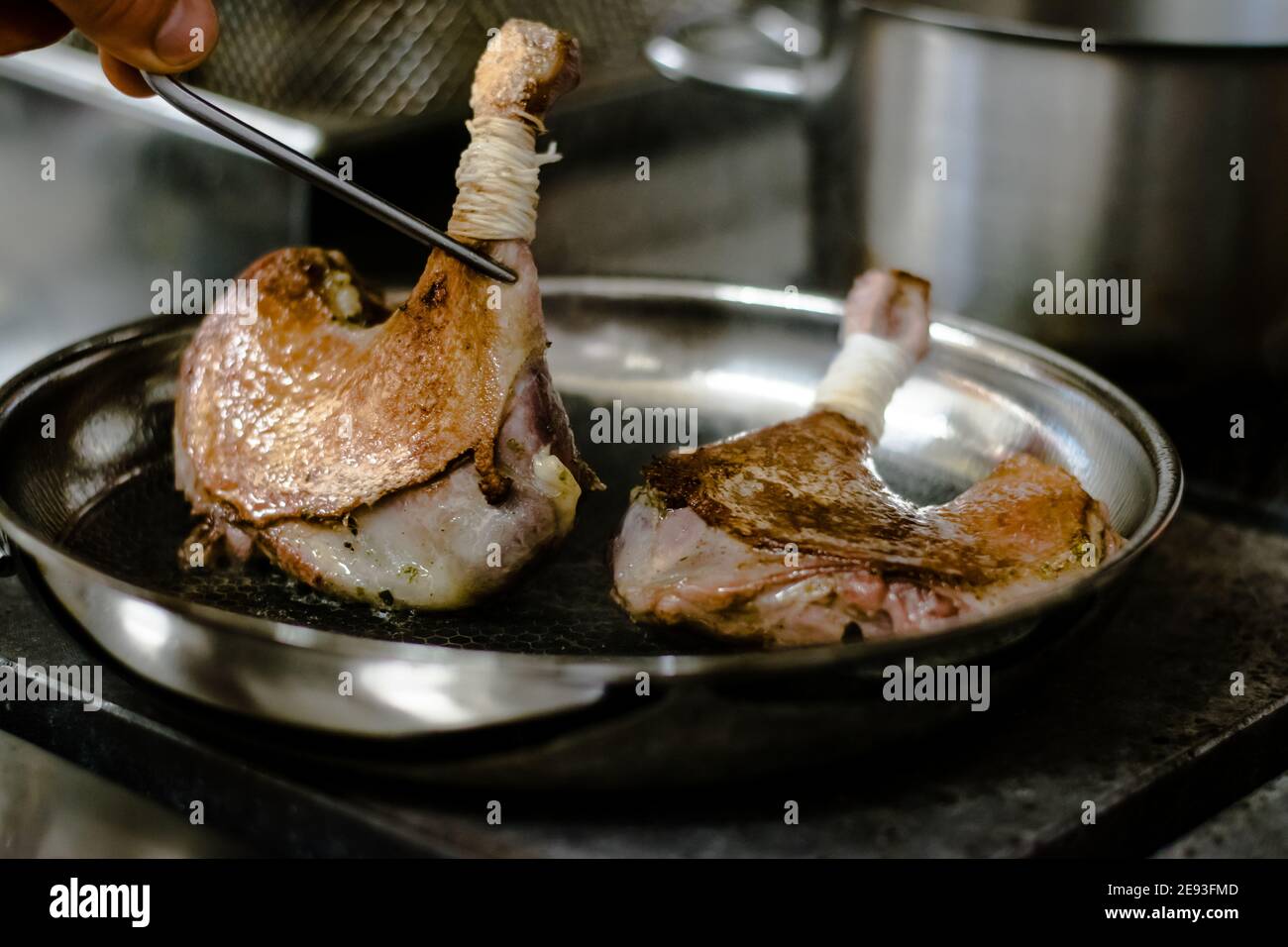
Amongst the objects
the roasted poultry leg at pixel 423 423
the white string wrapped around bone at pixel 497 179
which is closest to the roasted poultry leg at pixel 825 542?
the roasted poultry leg at pixel 423 423

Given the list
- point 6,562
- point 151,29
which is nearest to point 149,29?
point 151,29

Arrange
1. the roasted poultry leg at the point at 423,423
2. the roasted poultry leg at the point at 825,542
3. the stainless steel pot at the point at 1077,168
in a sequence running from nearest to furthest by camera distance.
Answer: the roasted poultry leg at the point at 825,542
the roasted poultry leg at the point at 423,423
the stainless steel pot at the point at 1077,168

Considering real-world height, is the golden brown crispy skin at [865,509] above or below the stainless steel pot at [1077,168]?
below

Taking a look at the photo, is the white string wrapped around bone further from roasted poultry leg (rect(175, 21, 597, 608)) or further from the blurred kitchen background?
the blurred kitchen background

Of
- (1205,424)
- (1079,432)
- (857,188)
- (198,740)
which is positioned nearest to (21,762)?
(198,740)

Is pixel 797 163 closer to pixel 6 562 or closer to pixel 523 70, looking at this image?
pixel 523 70

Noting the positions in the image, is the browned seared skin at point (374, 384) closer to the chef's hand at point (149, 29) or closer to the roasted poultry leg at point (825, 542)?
the roasted poultry leg at point (825, 542)

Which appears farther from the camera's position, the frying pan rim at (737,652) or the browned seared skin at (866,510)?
the browned seared skin at (866,510)

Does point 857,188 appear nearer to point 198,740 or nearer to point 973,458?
point 973,458
